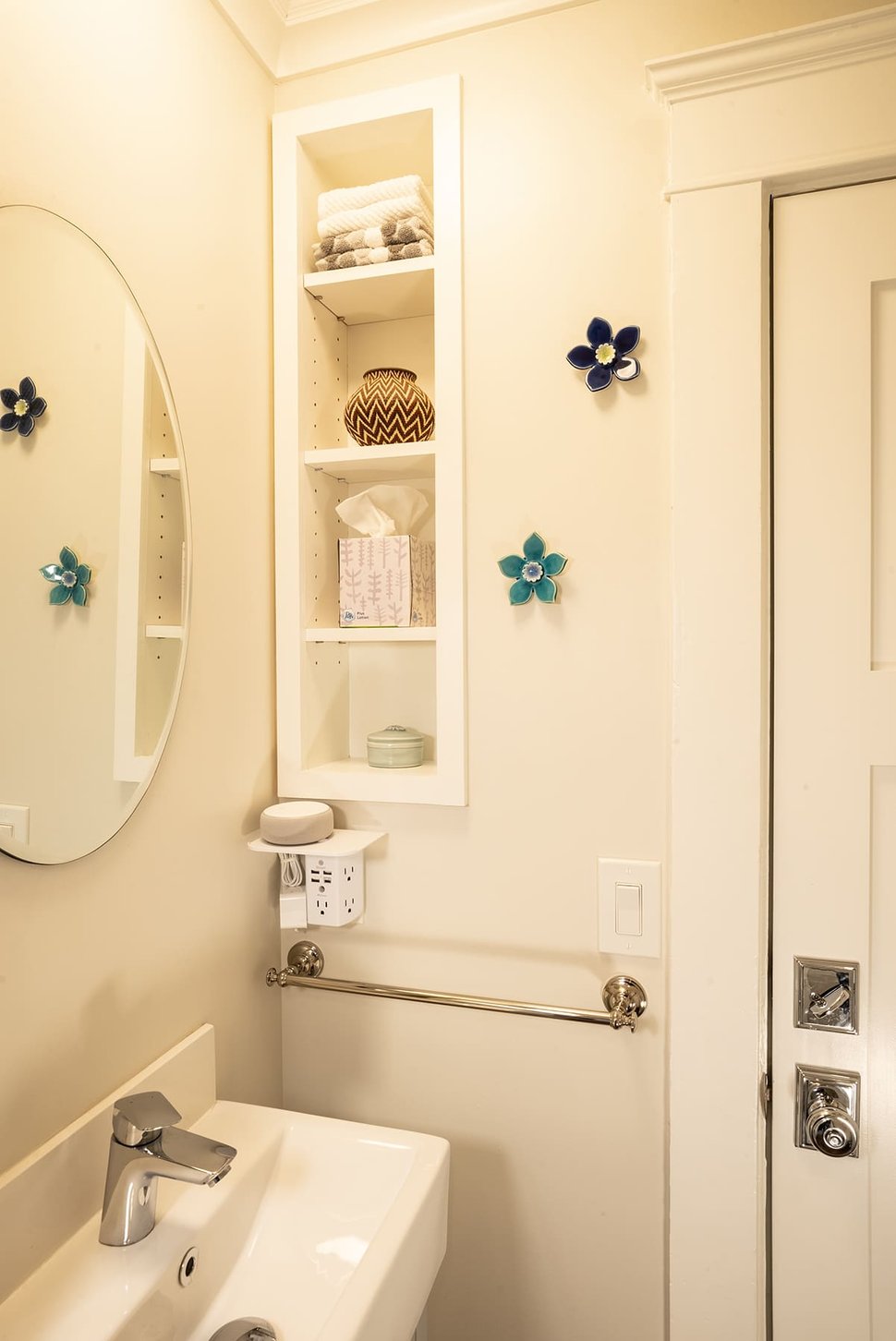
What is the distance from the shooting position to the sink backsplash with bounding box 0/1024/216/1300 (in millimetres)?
801

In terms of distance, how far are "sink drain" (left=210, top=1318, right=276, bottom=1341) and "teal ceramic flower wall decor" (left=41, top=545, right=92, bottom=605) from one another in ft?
2.58

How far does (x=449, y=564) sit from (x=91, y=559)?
1.63 feet

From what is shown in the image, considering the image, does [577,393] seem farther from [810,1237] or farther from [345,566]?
[810,1237]

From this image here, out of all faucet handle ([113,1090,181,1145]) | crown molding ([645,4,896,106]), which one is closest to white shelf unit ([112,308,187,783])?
faucet handle ([113,1090,181,1145])

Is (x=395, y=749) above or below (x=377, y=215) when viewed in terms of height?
below

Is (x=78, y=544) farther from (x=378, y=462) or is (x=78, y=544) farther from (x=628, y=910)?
(x=628, y=910)

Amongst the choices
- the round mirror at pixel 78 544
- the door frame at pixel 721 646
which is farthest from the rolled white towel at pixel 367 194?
the round mirror at pixel 78 544

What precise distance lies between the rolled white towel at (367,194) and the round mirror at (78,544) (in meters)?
0.46

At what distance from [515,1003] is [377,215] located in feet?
3.85

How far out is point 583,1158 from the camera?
1.17 meters

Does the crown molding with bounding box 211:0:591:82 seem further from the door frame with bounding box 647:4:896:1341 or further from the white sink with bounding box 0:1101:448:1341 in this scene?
the white sink with bounding box 0:1101:448:1341

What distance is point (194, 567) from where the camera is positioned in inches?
43.3

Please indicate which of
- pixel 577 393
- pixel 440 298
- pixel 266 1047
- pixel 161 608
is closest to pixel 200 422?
pixel 161 608

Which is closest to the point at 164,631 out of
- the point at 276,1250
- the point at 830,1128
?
the point at 276,1250
